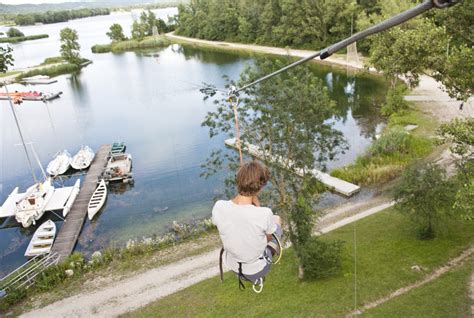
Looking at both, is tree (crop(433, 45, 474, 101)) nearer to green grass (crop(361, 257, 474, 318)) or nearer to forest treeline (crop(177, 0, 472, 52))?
green grass (crop(361, 257, 474, 318))

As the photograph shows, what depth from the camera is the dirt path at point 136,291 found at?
44.8ft

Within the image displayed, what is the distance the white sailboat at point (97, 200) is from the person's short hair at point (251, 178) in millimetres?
19625

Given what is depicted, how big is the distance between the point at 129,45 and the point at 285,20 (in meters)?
38.9

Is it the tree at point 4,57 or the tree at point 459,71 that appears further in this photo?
the tree at point 4,57

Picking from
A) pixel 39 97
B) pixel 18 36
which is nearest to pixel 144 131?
pixel 39 97

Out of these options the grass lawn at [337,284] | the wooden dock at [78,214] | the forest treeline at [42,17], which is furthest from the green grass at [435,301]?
the forest treeline at [42,17]

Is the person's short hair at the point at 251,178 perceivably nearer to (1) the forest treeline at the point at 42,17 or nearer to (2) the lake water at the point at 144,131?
(2) the lake water at the point at 144,131

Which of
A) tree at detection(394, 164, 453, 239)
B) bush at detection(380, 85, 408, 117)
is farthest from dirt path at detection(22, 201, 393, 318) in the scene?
bush at detection(380, 85, 408, 117)

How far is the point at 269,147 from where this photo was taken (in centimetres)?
1405

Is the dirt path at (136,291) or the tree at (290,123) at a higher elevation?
the tree at (290,123)

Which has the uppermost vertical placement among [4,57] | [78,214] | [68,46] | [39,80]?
[4,57]

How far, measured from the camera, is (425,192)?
42.5 ft

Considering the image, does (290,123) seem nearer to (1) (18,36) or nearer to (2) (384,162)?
(2) (384,162)

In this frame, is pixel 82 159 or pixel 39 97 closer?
pixel 82 159
